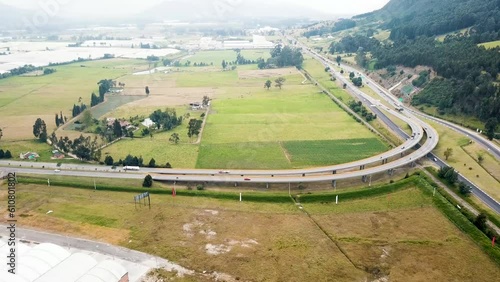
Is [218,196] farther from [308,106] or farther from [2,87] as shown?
[2,87]

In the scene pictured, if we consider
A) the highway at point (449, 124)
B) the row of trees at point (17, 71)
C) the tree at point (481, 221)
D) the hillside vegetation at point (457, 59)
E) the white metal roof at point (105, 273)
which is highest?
the hillside vegetation at point (457, 59)

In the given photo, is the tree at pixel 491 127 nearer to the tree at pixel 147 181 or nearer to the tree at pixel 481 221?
the tree at pixel 481 221

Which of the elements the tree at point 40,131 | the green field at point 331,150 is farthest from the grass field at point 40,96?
the green field at point 331,150

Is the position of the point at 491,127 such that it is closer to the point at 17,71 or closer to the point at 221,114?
the point at 221,114

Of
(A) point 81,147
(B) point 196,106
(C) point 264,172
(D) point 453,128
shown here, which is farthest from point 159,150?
(D) point 453,128

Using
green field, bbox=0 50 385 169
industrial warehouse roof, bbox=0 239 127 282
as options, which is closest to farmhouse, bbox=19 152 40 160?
green field, bbox=0 50 385 169

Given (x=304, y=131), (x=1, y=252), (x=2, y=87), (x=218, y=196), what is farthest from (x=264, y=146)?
(x=2, y=87)

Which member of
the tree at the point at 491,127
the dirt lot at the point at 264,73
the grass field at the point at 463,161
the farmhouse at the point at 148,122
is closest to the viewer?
the grass field at the point at 463,161
